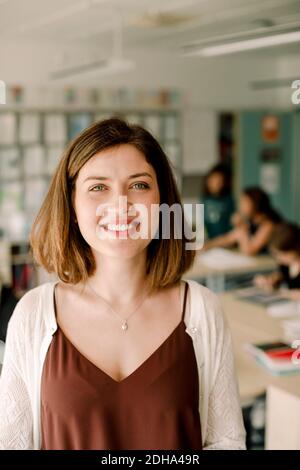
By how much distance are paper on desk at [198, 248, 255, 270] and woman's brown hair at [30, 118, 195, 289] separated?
264 cm

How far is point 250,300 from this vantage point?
2.91m

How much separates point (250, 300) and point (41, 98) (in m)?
2.89

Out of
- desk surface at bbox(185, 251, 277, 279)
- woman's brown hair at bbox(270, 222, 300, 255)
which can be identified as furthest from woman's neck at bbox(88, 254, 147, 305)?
desk surface at bbox(185, 251, 277, 279)

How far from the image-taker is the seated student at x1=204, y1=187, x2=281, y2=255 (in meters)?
3.90

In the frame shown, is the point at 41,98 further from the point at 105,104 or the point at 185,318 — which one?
the point at 185,318

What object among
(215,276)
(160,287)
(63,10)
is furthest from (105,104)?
(160,287)

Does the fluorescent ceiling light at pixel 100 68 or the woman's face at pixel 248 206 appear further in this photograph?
the woman's face at pixel 248 206

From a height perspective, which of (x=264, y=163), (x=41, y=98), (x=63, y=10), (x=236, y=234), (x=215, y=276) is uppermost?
(x=63, y=10)

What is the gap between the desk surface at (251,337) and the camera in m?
1.84

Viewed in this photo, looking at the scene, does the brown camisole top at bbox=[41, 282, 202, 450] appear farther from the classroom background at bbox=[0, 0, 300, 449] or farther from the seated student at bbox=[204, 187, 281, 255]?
the seated student at bbox=[204, 187, 281, 255]

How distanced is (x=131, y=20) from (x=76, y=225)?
3.33m

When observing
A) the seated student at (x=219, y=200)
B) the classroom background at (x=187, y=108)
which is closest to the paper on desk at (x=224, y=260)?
the classroom background at (x=187, y=108)

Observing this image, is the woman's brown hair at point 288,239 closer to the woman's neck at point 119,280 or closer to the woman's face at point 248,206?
the woman's face at point 248,206

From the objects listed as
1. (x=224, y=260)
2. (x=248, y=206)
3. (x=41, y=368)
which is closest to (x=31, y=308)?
(x=41, y=368)
